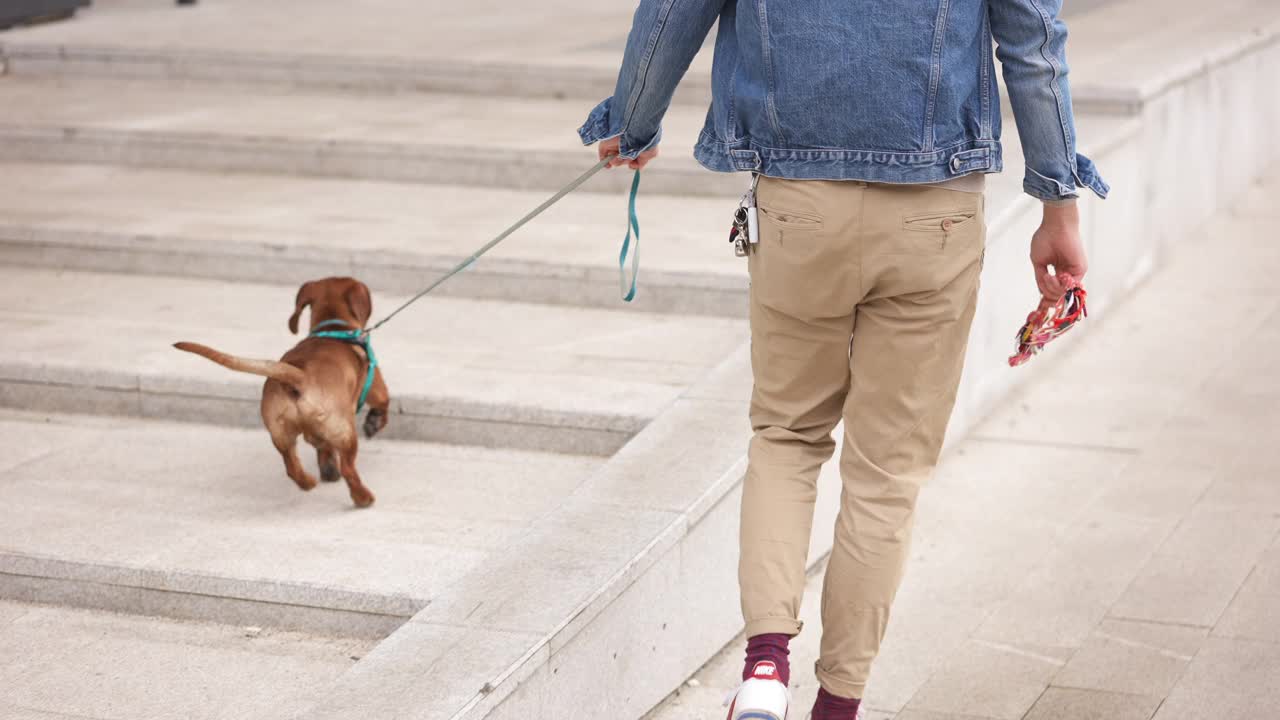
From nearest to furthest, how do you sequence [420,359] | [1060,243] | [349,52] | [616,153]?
[1060,243] → [616,153] → [420,359] → [349,52]

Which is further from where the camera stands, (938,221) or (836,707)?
(836,707)

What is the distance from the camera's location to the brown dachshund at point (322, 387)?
4.05 meters

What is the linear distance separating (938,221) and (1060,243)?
301mm

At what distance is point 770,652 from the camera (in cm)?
312

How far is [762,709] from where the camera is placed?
301cm

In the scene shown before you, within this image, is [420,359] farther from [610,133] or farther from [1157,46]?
[1157,46]

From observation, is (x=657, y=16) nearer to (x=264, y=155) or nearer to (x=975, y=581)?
(x=975, y=581)

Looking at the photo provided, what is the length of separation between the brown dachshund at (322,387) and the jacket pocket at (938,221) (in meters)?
1.70

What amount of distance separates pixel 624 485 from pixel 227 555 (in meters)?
1.02

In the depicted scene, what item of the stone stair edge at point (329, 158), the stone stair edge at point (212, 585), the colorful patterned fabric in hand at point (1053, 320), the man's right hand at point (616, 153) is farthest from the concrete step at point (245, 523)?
the stone stair edge at point (329, 158)

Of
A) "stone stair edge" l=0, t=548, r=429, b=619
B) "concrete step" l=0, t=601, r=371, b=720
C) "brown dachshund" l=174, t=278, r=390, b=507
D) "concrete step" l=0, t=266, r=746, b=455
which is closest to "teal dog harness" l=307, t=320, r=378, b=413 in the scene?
"brown dachshund" l=174, t=278, r=390, b=507

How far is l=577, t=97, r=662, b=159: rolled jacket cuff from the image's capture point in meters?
3.31

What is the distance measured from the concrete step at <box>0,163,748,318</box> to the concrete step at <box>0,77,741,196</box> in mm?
99

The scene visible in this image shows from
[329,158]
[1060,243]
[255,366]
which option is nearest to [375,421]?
[255,366]
